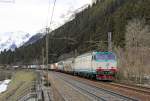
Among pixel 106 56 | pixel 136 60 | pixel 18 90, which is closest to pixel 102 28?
pixel 18 90

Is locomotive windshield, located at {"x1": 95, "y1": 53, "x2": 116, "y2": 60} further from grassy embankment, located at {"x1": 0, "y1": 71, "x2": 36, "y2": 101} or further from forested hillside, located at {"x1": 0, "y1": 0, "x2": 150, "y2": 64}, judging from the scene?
forested hillside, located at {"x1": 0, "y1": 0, "x2": 150, "y2": 64}

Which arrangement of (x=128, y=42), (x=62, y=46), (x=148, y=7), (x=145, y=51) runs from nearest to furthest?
1. (x=145, y=51)
2. (x=128, y=42)
3. (x=148, y=7)
4. (x=62, y=46)

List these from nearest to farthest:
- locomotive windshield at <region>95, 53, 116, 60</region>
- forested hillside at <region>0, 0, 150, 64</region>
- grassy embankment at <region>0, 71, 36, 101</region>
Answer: locomotive windshield at <region>95, 53, 116, 60</region>, grassy embankment at <region>0, 71, 36, 101</region>, forested hillside at <region>0, 0, 150, 64</region>

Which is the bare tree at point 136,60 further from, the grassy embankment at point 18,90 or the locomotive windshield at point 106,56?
the grassy embankment at point 18,90

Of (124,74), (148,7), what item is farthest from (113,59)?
(148,7)

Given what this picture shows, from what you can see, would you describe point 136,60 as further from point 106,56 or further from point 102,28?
point 102,28

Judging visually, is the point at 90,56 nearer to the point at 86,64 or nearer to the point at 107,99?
the point at 86,64

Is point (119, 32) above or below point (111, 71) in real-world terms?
above

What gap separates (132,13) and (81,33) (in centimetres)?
7239

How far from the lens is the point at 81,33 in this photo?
17212cm

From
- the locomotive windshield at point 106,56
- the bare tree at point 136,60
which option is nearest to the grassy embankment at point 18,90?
the locomotive windshield at point 106,56

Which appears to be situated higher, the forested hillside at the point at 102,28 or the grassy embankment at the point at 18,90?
the forested hillside at the point at 102,28

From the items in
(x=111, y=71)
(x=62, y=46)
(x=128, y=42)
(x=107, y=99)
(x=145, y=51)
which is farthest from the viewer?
(x=62, y=46)

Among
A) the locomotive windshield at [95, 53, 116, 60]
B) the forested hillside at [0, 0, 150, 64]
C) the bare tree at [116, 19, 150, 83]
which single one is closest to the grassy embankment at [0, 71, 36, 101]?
the locomotive windshield at [95, 53, 116, 60]
